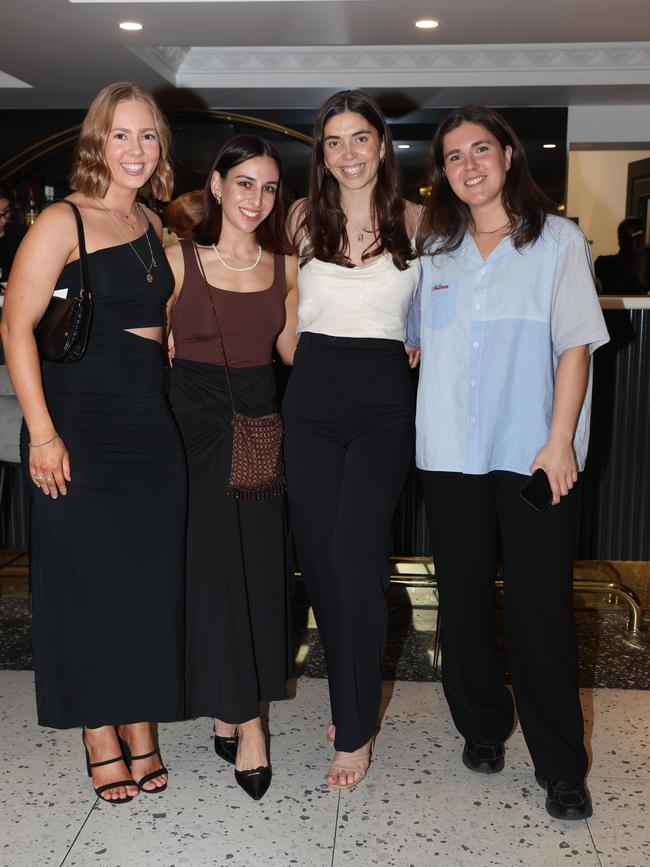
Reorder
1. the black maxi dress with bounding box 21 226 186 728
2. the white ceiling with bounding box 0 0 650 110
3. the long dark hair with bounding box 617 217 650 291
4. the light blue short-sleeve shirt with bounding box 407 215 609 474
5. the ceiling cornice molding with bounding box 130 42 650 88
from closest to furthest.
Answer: the light blue short-sleeve shirt with bounding box 407 215 609 474, the black maxi dress with bounding box 21 226 186 728, the white ceiling with bounding box 0 0 650 110, the ceiling cornice molding with bounding box 130 42 650 88, the long dark hair with bounding box 617 217 650 291

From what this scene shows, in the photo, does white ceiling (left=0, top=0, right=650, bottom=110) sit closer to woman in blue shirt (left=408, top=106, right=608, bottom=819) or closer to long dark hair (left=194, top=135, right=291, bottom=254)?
long dark hair (left=194, top=135, right=291, bottom=254)

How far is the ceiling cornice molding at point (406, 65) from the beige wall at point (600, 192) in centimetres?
365

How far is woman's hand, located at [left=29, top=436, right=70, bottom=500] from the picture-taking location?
6.51ft

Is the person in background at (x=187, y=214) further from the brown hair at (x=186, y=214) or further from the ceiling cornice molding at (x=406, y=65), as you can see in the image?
the ceiling cornice molding at (x=406, y=65)

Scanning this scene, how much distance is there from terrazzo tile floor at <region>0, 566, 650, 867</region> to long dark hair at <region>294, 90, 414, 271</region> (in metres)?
1.25

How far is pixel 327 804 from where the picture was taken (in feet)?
6.95

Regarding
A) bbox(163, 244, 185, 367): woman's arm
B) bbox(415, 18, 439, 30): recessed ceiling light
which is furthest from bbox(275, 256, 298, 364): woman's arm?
bbox(415, 18, 439, 30): recessed ceiling light

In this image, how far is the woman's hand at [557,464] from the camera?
1.94 metres

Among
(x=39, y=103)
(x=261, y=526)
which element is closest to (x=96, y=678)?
(x=261, y=526)

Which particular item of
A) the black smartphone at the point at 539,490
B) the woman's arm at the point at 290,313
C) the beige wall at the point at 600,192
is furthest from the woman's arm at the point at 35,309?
the beige wall at the point at 600,192

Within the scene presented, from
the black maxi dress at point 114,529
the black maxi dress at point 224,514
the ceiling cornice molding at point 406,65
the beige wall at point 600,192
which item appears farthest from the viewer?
the beige wall at point 600,192

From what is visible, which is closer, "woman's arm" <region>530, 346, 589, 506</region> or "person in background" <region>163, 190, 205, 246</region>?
"woman's arm" <region>530, 346, 589, 506</region>

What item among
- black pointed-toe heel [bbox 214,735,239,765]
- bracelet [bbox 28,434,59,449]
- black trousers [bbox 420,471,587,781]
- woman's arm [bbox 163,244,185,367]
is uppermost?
woman's arm [bbox 163,244,185,367]

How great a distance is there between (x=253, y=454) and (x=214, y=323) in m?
0.32
